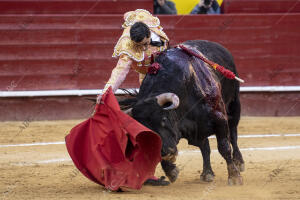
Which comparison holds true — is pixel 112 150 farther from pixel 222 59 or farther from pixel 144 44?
pixel 222 59

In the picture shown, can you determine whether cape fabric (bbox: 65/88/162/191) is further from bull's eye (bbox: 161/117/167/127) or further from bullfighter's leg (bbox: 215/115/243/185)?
bullfighter's leg (bbox: 215/115/243/185)

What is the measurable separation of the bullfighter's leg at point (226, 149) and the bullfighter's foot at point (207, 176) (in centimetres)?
26

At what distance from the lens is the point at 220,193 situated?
3.81m

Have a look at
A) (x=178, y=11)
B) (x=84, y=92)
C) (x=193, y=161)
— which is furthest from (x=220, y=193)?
(x=178, y=11)

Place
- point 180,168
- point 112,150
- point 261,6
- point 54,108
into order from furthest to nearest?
point 261,6 < point 54,108 < point 180,168 < point 112,150

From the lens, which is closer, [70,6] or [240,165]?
[240,165]

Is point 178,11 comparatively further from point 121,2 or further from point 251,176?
point 251,176

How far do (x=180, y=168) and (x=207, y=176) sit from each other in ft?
1.71

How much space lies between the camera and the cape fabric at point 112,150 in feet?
12.6

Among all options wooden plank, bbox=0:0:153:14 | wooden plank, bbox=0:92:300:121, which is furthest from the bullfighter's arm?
wooden plank, bbox=0:0:153:14

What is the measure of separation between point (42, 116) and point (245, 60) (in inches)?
101

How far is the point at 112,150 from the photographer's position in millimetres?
3936

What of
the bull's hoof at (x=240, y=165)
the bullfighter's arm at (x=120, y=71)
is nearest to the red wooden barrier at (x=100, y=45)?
the bull's hoof at (x=240, y=165)

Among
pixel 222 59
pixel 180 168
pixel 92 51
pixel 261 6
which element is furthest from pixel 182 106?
pixel 261 6
